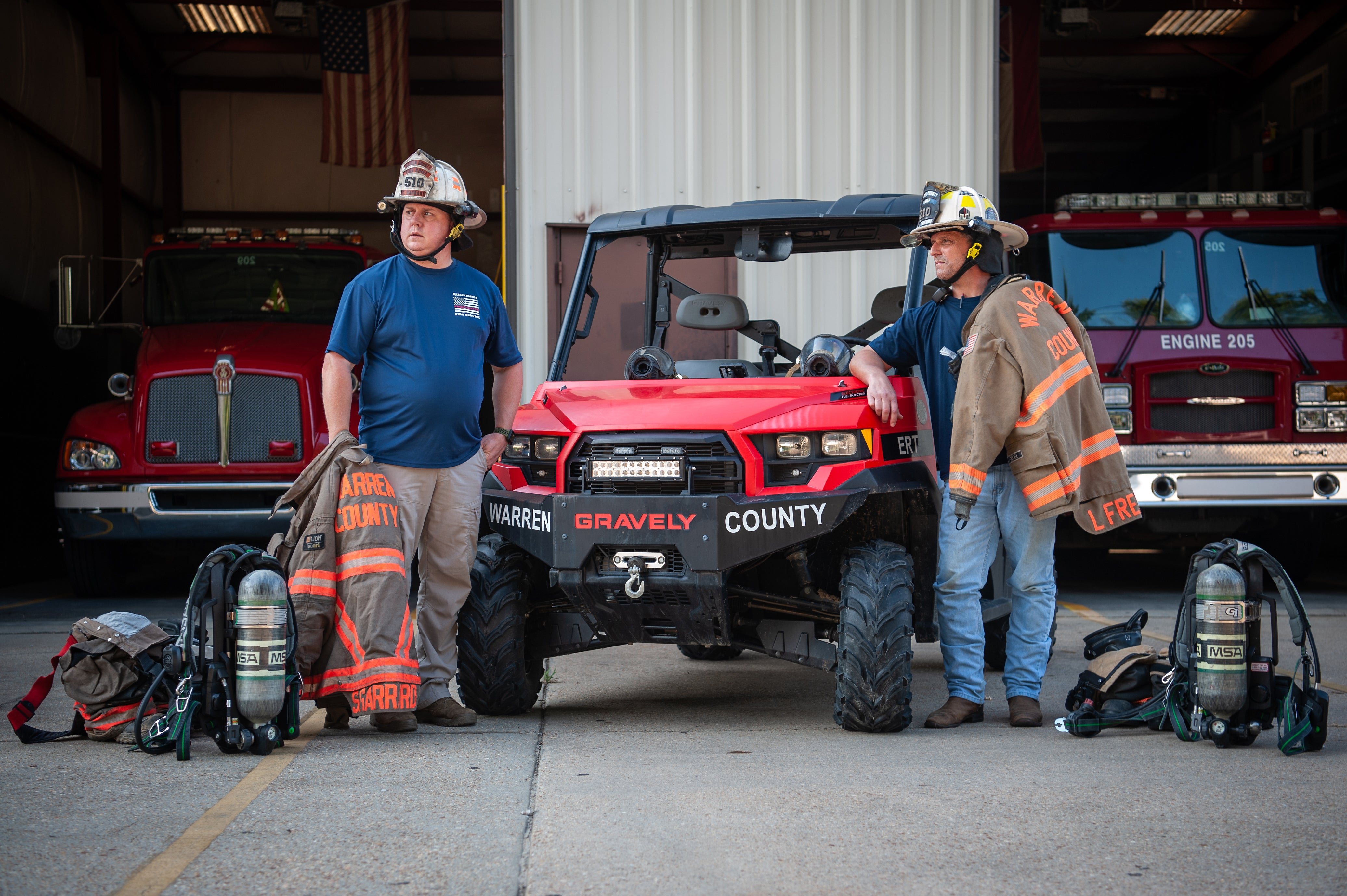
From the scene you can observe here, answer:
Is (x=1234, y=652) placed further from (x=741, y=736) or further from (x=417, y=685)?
(x=417, y=685)

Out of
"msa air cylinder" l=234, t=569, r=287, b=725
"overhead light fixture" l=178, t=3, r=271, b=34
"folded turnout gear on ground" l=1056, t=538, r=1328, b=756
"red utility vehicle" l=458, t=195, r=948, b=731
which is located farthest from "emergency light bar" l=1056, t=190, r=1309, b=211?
"overhead light fixture" l=178, t=3, r=271, b=34

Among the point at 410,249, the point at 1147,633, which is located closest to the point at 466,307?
the point at 410,249

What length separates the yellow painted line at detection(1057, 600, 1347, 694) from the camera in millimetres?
6168

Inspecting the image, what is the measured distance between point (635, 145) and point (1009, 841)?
655 centimetres

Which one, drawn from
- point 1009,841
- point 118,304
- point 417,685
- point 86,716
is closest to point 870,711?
point 1009,841

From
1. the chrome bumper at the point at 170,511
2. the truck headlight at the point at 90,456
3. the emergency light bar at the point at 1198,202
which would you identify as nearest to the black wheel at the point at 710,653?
the chrome bumper at the point at 170,511

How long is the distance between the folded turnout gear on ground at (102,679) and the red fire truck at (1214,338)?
7020mm

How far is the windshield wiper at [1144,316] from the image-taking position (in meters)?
9.82

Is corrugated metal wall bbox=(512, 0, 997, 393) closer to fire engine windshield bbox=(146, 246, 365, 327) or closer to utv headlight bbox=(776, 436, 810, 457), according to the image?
fire engine windshield bbox=(146, 246, 365, 327)

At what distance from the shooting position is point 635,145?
9188 mm

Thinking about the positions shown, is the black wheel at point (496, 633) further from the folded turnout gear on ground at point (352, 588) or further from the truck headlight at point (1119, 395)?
the truck headlight at point (1119, 395)

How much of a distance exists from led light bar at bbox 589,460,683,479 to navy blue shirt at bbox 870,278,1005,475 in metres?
1.10

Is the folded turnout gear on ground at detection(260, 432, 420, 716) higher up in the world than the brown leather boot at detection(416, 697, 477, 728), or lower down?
higher up

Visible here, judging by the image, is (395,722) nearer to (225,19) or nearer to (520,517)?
(520,517)
